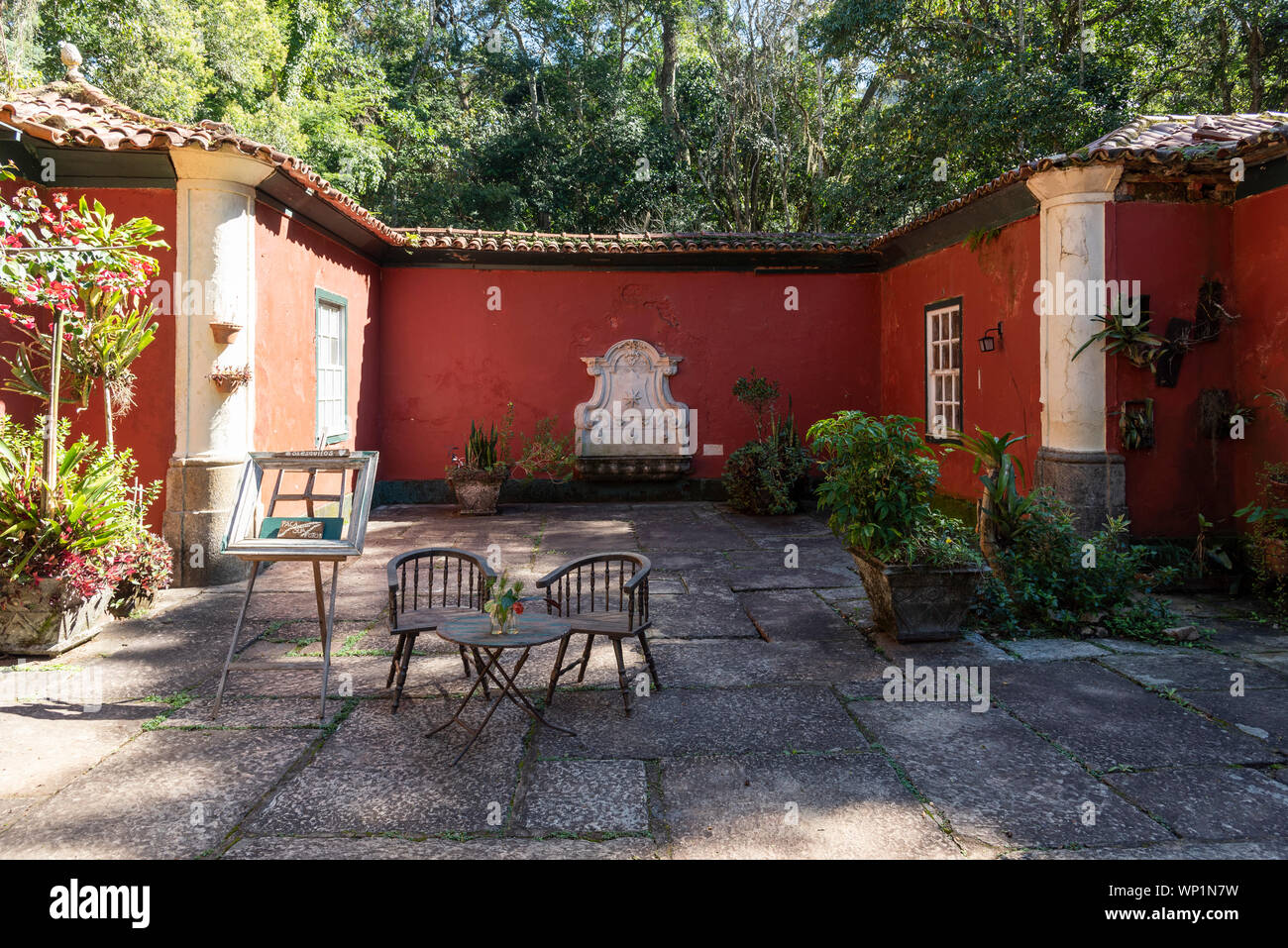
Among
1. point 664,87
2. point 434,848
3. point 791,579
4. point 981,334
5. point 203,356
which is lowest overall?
point 434,848

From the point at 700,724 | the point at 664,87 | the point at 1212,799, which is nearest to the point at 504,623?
the point at 700,724

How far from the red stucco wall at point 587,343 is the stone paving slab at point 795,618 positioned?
5033mm

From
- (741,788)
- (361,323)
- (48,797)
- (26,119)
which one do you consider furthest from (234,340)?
(741,788)

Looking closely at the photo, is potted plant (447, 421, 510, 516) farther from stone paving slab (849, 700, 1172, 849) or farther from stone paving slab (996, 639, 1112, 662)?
stone paving slab (849, 700, 1172, 849)

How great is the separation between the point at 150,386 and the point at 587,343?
17.5ft

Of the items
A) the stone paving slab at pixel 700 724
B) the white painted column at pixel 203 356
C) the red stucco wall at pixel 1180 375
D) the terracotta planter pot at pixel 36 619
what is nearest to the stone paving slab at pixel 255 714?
the stone paving slab at pixel 700 724

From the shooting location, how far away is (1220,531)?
21.0 feet

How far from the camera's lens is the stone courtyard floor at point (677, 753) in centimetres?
270

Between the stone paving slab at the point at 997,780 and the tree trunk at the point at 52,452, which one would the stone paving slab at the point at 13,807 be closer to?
the tree trunk at the point at 52,452

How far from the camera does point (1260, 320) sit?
6.11 metres

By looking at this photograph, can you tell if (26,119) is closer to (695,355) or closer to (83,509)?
(83,509)

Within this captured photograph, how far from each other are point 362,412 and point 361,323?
102 cm

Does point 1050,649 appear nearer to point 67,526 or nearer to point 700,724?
point 700,724

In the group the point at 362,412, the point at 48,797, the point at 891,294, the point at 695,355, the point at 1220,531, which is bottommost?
the point at 48,797
